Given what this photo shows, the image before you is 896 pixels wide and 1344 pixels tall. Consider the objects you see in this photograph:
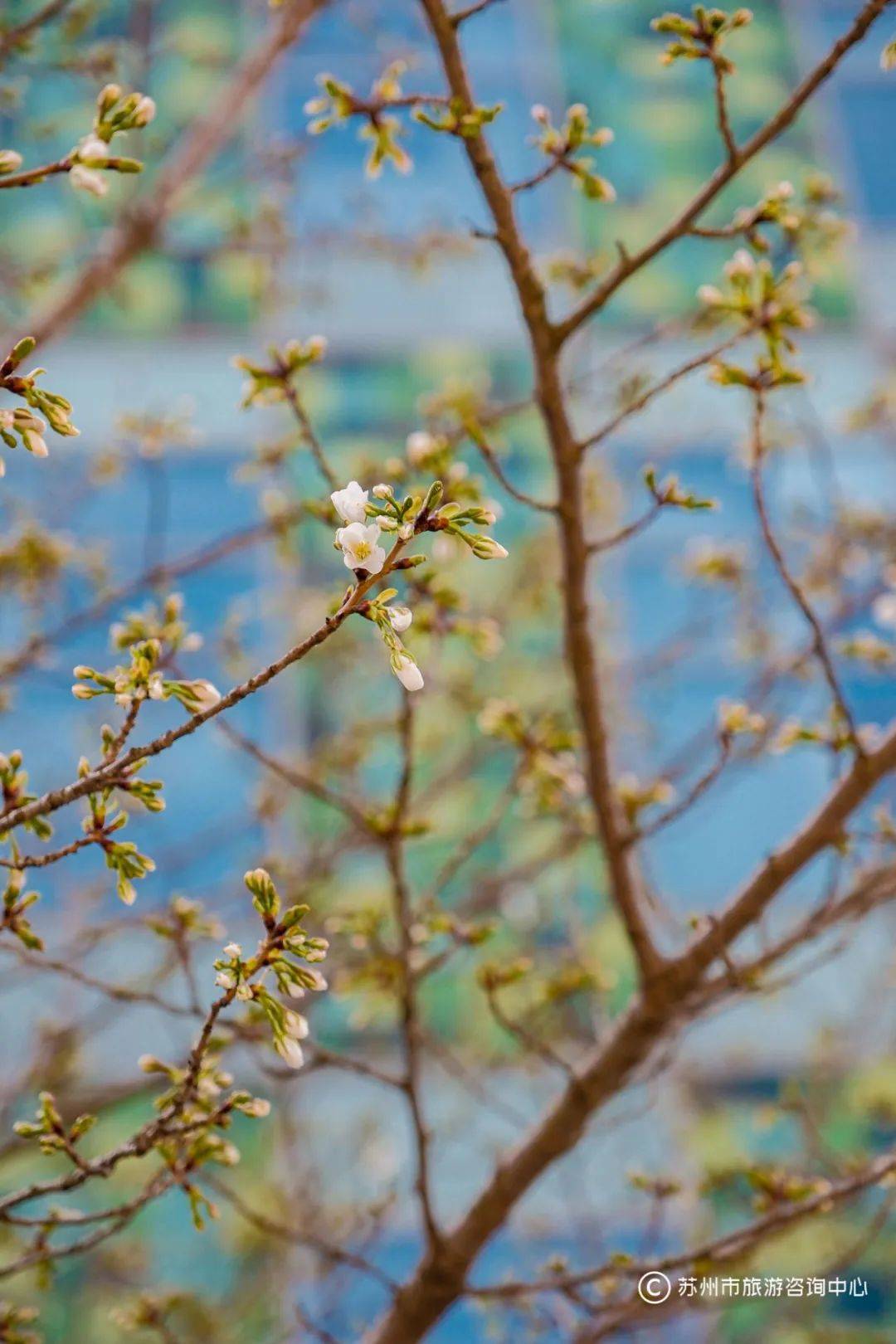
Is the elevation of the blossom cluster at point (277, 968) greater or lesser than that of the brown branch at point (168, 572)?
lesser

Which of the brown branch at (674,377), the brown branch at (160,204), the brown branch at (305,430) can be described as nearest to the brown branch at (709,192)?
the brown branch at (674,377)

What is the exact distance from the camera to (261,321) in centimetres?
676

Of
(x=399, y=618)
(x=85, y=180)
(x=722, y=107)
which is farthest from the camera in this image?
(x=722, y=107)

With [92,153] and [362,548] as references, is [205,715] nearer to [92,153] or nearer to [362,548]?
[362,548]

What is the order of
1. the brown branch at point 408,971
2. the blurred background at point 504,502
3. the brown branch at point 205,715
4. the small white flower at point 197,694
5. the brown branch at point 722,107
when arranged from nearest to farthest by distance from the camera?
the brown branch at point 205,715 < the small white flower at point 197,694 < the brown branch at point 722,107 < the brown branch at point 408,971 < the blurred background at point 504,502

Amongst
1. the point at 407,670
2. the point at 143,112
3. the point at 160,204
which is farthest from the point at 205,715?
the point at 160,204

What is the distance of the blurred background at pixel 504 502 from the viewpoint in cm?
459

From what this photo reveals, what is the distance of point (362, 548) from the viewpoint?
98 centimetres

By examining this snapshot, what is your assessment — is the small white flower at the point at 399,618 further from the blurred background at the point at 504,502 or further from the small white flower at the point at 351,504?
the blurred background at the point at 504,502

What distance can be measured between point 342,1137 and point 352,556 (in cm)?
517

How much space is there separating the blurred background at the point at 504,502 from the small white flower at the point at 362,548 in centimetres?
265

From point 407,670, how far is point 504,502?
5.74 m

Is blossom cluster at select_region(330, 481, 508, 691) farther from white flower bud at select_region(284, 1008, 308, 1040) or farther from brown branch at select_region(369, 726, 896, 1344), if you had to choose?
brown branch at select_region(369, 726, 896, 1344)

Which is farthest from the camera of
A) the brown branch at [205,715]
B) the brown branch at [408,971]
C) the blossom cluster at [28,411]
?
the brown branch at [408,971]
